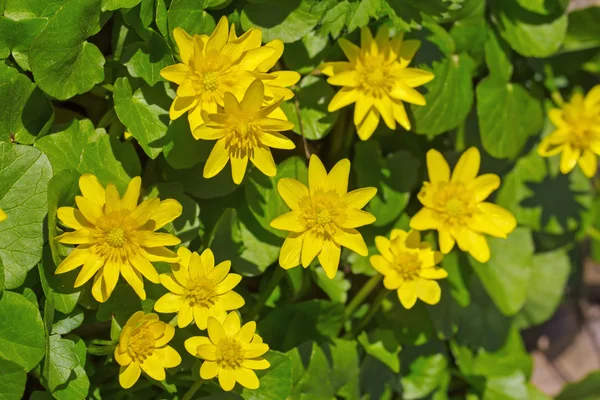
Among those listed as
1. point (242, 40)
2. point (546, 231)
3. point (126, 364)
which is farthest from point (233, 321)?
point (546, 231)

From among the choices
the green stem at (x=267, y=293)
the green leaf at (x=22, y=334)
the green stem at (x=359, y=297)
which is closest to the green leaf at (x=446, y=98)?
the green stem at (x=359, y=297)

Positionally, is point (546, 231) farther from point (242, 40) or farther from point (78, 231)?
point (78, 231)

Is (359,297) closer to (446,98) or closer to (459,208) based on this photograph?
(459,208)

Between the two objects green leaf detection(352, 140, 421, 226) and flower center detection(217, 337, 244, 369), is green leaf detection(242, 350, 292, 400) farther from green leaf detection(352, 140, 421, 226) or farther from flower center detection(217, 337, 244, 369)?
green leaf detection(352, 140, 421, 226)

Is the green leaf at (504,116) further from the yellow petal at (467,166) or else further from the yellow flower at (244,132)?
the yellow flower at (244,132)

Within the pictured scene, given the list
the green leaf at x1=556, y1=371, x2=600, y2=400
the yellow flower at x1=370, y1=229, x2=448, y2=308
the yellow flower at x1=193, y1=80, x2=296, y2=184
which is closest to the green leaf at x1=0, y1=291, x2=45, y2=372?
the yellow flower at x1=193, y1=80, x2=296, y2=184

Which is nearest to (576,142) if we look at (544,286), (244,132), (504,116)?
(504,116)

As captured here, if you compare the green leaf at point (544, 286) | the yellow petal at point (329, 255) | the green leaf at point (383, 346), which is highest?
the yellow petal at point (329, 255)
